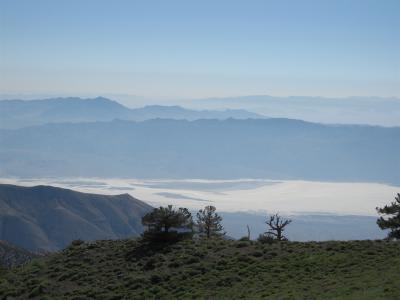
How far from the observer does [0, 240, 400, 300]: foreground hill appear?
2552 cm

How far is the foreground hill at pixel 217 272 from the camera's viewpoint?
83.7ft

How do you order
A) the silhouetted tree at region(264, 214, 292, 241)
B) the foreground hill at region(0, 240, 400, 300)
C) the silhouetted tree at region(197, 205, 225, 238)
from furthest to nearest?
the silhouetted tree at region(197, 205, 225, 238), the silhouetted tree at region(264, 214, 292, 241), the foreground hill at region(0, 240, 400, 300)

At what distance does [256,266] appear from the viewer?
1200 inches

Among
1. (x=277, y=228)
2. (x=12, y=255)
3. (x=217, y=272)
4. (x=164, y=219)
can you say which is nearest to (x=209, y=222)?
(x=277, y=228)

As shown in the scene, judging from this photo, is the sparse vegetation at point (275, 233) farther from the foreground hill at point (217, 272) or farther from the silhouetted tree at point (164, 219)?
the silhouetted tree at point (164, 219)

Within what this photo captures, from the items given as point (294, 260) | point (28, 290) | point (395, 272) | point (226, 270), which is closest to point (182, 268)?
point (226, 270)

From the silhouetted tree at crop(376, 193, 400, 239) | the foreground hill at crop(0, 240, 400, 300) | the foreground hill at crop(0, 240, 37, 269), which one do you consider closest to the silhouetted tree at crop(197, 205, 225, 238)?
the foreground hill at crop(0, 240, 400, 300)

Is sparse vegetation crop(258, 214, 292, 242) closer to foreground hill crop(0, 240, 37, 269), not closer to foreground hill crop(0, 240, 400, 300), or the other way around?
foreground hill crop(0, 240, 400, 300)

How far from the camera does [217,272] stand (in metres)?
30.4

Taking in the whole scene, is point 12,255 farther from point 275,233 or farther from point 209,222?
point 275,233

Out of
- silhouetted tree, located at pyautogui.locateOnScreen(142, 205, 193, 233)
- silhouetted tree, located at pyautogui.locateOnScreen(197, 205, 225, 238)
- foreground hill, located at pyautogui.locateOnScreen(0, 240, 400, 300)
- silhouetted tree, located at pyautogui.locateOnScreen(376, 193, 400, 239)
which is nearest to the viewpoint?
foreground hill, located at pyautogui.locateOnScreen(0, 240, 400, 300)

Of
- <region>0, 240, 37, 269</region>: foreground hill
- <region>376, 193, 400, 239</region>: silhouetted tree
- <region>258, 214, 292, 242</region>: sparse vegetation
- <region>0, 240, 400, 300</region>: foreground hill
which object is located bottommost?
<region>0, 240, 37, 269</region>: foreground hill

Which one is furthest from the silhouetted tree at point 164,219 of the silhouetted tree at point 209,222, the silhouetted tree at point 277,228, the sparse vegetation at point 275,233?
the silhouetted tree at point 209,222

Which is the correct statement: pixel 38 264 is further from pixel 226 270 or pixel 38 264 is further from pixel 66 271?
pixel 226 270
